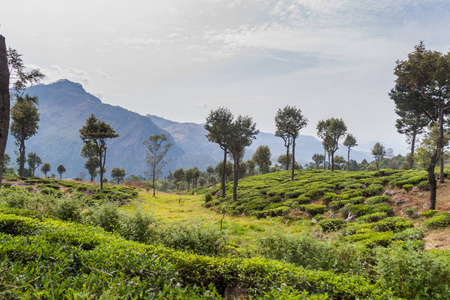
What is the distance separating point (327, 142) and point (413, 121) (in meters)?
21.1

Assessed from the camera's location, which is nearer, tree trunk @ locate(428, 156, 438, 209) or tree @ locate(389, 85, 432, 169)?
tree trunk @ locate(428, 156, 438, 209)

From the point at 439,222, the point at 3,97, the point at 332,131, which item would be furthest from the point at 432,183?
the point at 332,131

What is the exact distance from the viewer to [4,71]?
25.1ft

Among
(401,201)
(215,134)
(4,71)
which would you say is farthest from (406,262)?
(215,134)

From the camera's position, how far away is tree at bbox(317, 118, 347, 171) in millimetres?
56094

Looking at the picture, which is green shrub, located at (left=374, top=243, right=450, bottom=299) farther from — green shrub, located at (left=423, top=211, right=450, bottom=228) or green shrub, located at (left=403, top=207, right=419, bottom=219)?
green shrub, located at (left=403, top=207, right=419, bottom=219)

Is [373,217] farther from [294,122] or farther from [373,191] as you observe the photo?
[294,122]

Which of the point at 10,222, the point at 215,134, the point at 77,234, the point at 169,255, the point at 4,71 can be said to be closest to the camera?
the point at 169,255

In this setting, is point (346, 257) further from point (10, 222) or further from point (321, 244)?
point (10, 222)

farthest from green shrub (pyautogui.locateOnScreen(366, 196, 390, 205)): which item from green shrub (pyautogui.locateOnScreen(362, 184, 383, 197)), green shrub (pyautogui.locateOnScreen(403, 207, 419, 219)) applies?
green shrub (pyautogui.locateOnScreen(403, 207, 419, 219))

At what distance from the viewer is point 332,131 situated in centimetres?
5644

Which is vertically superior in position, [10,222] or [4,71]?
[4,71]

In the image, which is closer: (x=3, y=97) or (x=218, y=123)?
(x=3, y=97)

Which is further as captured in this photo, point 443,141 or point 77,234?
point 443,141
